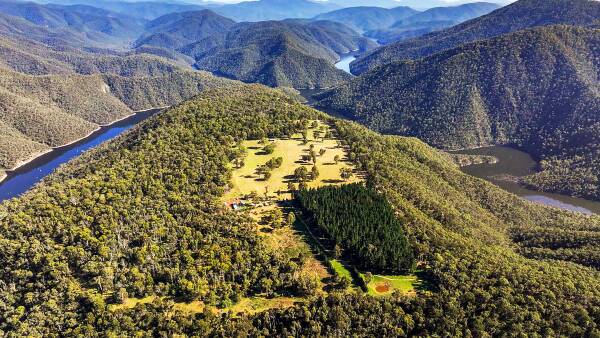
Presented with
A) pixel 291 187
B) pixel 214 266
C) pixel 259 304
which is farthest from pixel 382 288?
pixel 291 187

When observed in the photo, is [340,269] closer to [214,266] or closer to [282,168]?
[214,266]

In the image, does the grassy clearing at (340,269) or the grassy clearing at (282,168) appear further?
the grassy clearing at (282,168)

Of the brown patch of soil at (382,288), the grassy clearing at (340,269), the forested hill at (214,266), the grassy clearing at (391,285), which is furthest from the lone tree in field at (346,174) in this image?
the brown patch of soil at (382,288)

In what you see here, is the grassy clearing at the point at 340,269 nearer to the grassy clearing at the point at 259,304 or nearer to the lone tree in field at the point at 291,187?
the grassy clearing at the point at 259,304

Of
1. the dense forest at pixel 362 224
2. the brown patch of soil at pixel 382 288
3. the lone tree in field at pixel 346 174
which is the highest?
the lone tree in field at pixel 346 174

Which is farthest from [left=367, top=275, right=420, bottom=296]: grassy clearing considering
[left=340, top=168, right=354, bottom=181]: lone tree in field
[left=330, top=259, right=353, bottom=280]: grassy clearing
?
[left=340, top=168, right=354, bottom=181]: lone tree in field

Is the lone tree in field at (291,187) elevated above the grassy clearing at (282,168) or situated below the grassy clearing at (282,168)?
below

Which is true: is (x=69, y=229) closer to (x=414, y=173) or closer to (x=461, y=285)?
(x=461, y=285)

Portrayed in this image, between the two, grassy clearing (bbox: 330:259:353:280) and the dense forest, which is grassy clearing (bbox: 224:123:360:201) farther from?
grassy clearing (bbox: 330:259:353:280)
